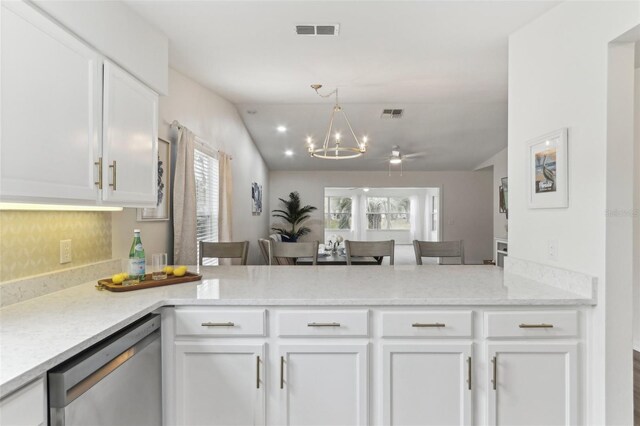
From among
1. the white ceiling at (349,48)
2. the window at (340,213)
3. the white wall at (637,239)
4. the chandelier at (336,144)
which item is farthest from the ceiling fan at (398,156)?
the white wall at (637,239)

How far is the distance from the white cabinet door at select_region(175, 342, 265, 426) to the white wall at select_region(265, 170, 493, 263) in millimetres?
6921

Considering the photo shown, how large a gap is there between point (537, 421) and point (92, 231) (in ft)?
8.31

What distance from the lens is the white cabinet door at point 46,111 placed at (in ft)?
3.77

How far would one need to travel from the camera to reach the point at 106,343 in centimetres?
127

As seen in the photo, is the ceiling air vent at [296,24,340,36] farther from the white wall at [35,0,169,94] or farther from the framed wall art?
the framed wall art

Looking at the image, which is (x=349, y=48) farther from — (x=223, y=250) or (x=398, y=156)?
(x=398, y=156)

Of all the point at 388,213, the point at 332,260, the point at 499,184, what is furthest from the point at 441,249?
the point at 388,213

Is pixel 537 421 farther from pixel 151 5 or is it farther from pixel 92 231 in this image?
pixel 151 5

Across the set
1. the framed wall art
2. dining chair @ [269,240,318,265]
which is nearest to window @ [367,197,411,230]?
the framed wall art

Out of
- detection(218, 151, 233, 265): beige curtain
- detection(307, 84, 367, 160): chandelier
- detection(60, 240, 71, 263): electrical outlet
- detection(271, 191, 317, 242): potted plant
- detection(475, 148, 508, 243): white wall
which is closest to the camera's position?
detection(60, 240, 71, 263): electrical outlet

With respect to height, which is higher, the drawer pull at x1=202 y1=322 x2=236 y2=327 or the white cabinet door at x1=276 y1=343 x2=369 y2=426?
the drawer pull at x1=202 y1=322 x2=236 y2=327

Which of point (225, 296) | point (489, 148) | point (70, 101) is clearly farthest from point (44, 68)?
point (489, 148)

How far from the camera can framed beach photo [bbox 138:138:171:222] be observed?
8.91 feet

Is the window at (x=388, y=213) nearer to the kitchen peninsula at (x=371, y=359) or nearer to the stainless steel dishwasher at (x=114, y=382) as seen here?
the kitchen peninsula at (x=371, y=359)
